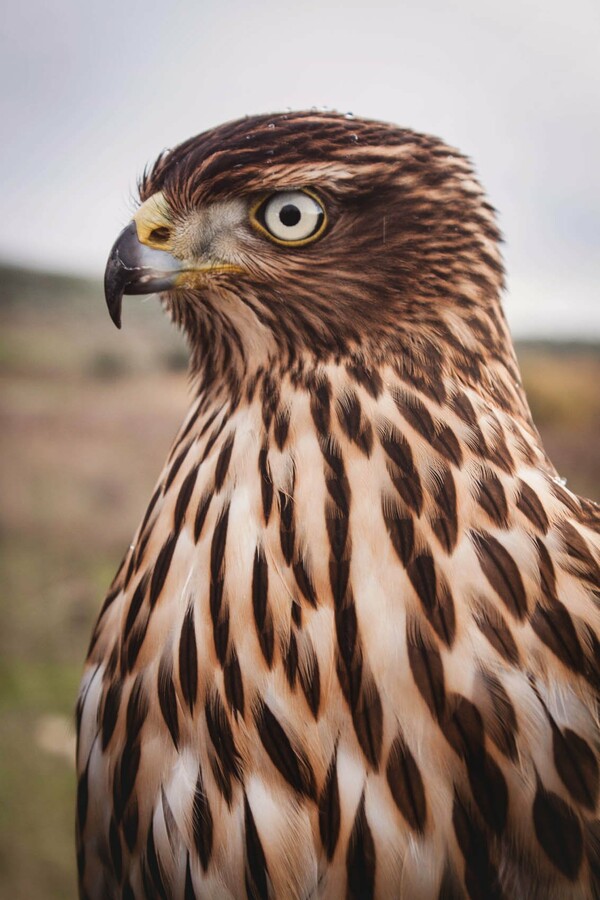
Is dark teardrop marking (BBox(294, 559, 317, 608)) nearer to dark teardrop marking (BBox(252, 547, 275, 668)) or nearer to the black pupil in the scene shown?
dark teardrop marking (BBox(252, 547, 275, 668))

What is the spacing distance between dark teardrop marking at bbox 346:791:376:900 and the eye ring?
618 mm

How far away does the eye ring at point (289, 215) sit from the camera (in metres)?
0.77

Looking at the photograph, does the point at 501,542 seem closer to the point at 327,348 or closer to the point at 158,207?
the point at 327,348

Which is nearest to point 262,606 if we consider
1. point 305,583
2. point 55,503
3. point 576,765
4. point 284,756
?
point 305,583

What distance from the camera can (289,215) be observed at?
2.56 ft

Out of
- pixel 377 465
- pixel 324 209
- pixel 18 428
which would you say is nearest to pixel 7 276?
pixel 18 428

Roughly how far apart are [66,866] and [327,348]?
164cm

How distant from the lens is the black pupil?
776mm

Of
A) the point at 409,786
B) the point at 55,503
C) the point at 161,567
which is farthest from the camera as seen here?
the point at 55,503

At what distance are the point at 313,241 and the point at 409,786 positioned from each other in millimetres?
607

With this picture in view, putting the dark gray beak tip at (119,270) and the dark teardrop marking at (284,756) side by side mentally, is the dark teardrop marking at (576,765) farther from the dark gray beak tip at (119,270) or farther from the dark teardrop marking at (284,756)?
the dark gray beak tip at (119,270)

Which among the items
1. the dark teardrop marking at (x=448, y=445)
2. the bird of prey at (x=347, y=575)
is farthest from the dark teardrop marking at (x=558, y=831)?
the dark teardrop marking at (x=448, y=445)

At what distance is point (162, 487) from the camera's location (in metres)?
0.89

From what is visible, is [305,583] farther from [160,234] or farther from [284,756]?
[160,234]
